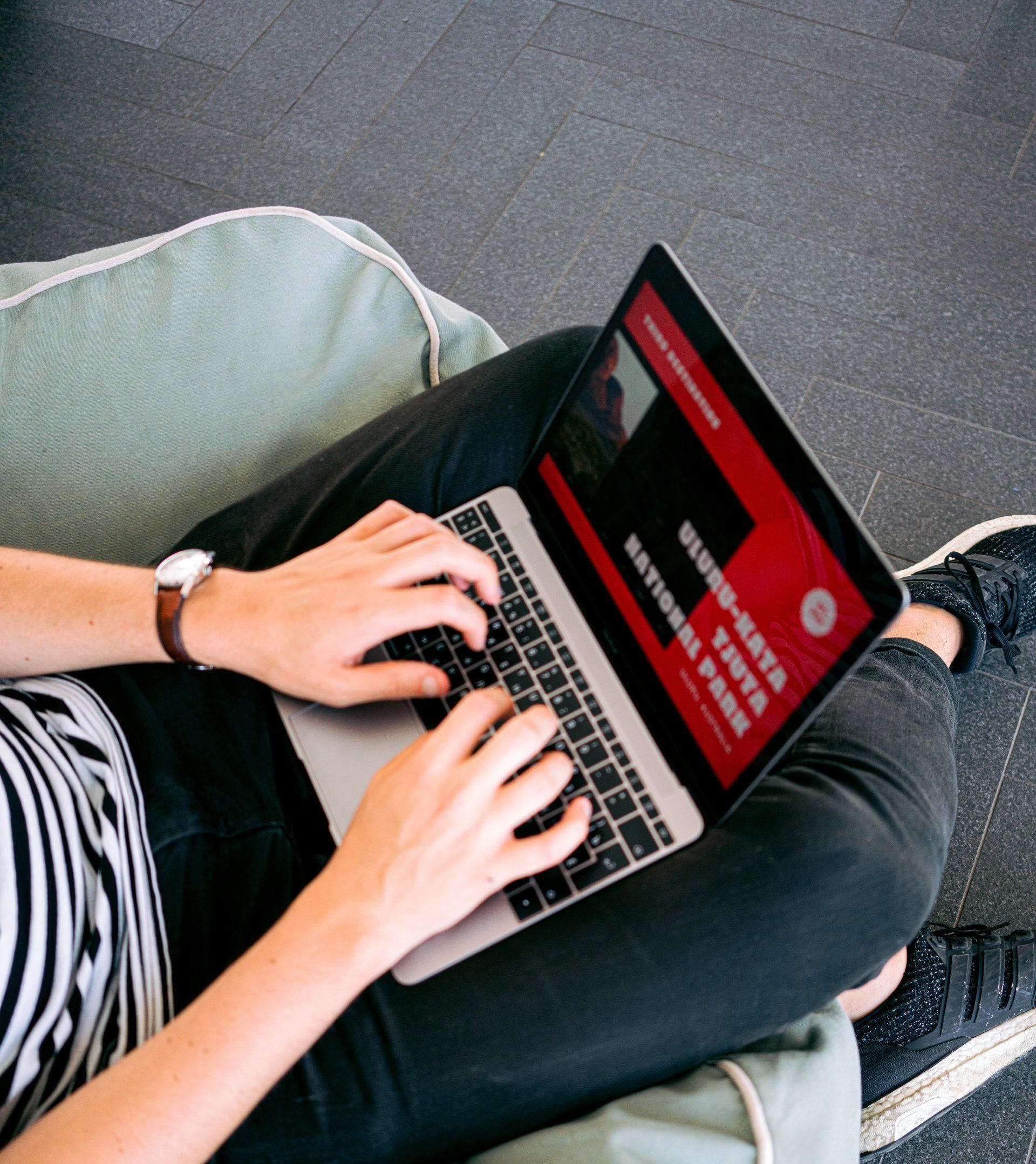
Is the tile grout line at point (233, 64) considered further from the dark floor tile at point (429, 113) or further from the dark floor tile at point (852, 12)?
the dark floor tile at point (852, 12)

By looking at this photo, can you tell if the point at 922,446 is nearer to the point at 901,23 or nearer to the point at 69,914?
the point at 901,23

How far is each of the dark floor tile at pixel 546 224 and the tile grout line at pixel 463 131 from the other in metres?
0.07

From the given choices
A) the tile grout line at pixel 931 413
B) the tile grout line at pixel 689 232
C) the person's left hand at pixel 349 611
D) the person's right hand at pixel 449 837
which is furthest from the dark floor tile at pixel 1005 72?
the person's right hand at pixel 449 837

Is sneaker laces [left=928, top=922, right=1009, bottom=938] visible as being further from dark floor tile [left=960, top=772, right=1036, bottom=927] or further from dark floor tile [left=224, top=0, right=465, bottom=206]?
dark floor tile [left=224, top=0, right=465, bottom=206]

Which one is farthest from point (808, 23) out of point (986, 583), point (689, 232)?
point (986, 583)

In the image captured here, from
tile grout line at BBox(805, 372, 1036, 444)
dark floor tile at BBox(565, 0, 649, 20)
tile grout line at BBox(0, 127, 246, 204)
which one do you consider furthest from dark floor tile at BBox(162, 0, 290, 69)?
tile grout line at BBox(805, 372, 1036, 444)

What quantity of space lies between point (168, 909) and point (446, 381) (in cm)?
58

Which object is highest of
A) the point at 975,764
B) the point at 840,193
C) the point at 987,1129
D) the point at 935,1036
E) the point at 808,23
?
the point at 808,23

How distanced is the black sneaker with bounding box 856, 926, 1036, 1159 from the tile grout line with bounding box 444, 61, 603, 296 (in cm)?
132

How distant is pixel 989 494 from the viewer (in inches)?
57.1

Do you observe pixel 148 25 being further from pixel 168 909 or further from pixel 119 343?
pixel 168 909

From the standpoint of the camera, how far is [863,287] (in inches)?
63.7

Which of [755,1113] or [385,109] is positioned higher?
[385,109]

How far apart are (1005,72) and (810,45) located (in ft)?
1.29
